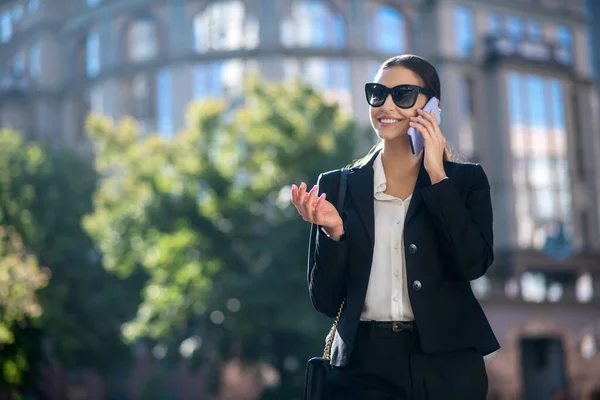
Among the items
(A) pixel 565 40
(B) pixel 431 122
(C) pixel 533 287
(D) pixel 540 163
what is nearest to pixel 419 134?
(B) pixel 431 122

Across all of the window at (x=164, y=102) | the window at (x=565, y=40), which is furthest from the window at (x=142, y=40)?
the window at (x=565, y=40)

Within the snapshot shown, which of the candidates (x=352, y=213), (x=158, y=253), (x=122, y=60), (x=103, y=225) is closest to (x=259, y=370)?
(x=158, y=253)

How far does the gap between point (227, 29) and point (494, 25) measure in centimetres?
1196

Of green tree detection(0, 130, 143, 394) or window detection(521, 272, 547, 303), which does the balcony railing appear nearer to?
window detection(521, 272, 547, 303)

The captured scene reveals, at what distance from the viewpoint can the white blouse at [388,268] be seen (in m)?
3.60

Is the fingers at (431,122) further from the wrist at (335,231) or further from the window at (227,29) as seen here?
the window at (227,29)

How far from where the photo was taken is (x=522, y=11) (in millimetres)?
47375

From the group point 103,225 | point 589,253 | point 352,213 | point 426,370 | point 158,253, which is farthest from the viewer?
point 589,253

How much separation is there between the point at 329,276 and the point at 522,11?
45.6 metres

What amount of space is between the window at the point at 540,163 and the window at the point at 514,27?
238 centimetres

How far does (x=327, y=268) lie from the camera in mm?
3693

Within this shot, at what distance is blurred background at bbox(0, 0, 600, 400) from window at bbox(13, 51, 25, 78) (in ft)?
0.24

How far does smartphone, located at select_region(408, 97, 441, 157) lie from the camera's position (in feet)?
12.3

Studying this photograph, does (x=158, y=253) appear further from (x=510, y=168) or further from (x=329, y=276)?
(x=329, y=276)
